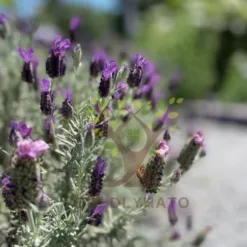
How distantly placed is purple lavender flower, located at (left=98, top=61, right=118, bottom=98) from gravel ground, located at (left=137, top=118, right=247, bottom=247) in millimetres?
1633

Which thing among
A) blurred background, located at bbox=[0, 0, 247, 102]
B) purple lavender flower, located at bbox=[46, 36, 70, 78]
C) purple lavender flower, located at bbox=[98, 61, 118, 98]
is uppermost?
blurred background, located at bbox=[0, 0, 247, 102]

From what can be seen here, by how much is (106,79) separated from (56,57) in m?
0.19

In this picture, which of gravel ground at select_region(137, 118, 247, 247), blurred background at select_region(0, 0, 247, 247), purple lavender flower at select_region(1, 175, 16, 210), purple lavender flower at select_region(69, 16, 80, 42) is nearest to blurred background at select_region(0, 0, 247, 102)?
blurred background at select_region(0, 0, 247, 247)

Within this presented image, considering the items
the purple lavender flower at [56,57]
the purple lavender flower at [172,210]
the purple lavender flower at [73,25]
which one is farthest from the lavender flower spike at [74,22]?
the purple lavender flower at [172,210]

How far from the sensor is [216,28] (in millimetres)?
9992

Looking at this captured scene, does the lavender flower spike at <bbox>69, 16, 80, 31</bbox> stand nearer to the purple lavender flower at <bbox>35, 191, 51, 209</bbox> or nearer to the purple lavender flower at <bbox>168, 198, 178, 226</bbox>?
the purple lavender flower at <bbox>168, 198, 178, 226</bbox>

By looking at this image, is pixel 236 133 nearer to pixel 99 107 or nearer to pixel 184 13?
pixel 184 13

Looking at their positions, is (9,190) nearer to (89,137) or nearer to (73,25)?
(89,137)

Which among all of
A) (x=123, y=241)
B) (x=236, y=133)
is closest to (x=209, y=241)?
(x=123, y=241)

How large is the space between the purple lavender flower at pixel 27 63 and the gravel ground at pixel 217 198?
1488 millimetres

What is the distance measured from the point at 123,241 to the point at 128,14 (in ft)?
76.9

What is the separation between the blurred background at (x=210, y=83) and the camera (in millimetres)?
3717

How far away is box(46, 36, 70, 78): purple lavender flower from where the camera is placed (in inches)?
62.3

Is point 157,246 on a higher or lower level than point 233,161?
lower
